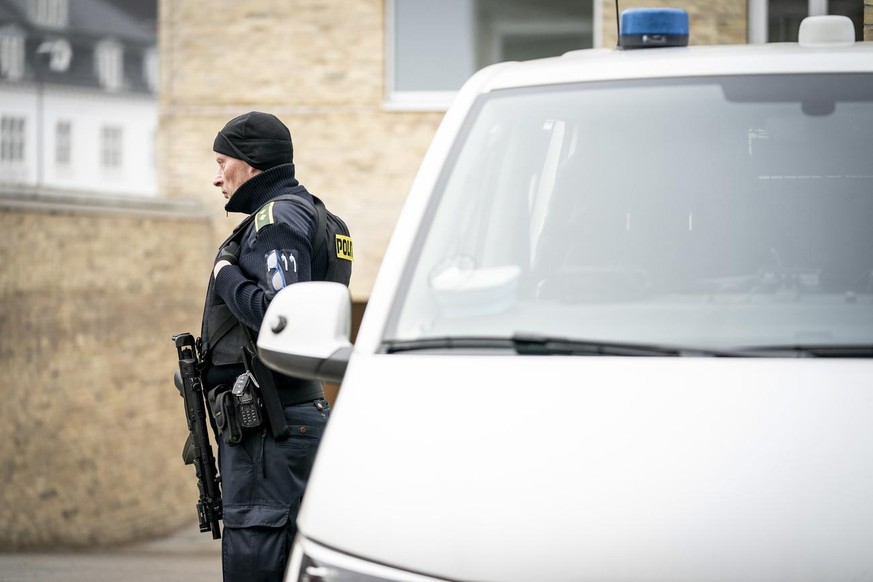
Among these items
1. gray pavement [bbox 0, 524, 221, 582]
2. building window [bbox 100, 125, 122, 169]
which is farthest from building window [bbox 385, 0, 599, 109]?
building window [bbox 100, 125, 122, 169]

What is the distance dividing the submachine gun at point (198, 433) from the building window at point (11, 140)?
59186 millimetres

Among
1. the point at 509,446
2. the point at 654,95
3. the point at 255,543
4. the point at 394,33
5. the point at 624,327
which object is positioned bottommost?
the point at 255,543

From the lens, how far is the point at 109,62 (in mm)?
A: 65875

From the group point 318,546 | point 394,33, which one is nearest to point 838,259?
point 318,546

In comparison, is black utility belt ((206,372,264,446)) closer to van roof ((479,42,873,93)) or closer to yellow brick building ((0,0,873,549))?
van roof ((479,42,873,93))

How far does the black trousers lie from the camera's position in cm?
380

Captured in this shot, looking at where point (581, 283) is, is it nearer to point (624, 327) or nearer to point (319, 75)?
point (624, 327)

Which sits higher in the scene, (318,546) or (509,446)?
(509,446)

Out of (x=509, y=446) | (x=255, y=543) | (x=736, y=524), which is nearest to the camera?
(x=736, y=524)

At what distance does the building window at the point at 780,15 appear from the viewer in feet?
35.1

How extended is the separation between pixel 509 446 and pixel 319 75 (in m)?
10.5

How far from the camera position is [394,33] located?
12.4m

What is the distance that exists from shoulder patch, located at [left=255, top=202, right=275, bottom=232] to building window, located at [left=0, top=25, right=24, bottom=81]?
6205 centimetres

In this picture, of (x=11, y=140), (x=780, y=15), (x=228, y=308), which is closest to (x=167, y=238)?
(x=780, y=15)
